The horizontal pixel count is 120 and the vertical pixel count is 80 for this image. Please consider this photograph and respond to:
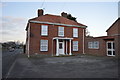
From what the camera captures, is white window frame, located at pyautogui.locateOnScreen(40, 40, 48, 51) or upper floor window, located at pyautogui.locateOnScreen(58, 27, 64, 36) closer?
white window frame, located at pyautogui.locateOnScreen(40, 40, 48, 51)

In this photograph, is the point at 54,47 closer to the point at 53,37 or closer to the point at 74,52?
the point at 53,37

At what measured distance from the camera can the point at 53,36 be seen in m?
21.4

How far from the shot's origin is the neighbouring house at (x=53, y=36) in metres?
20.0

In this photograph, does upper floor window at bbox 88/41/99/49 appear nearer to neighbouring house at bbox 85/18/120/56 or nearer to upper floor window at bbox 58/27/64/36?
neighbouring house at bbox 85/18/120/56

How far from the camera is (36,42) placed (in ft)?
65.8

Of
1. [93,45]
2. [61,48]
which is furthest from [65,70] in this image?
[93,45]

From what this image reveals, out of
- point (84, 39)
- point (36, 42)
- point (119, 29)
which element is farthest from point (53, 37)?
point (119, 29)

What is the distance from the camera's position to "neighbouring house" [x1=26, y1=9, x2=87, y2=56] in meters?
20.0

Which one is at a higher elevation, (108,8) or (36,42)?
(108,8)

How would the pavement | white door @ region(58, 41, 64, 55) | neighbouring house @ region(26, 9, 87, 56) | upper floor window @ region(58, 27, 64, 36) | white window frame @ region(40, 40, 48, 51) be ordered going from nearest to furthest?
the pavement
neighbouring house @ region(26, 9, 87, 56)
white window frame @ region(40, 40, 48, 51)
white door @ region(58, 41, 64, 55)
upper floor window @ region(58, 27, 64, 36)

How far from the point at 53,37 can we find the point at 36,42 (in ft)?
10.2

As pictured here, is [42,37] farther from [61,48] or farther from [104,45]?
[104,45]

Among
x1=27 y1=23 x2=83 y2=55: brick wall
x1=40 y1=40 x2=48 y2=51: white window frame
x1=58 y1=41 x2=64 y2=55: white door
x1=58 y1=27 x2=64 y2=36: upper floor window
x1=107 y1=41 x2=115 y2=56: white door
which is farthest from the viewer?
x1=58 y1=27 x2=64 y2=36: upper floor window

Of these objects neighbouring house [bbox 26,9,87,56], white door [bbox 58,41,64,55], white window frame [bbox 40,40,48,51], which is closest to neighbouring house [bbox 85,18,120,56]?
neighbouring house [bbox 26,9,87,56]
